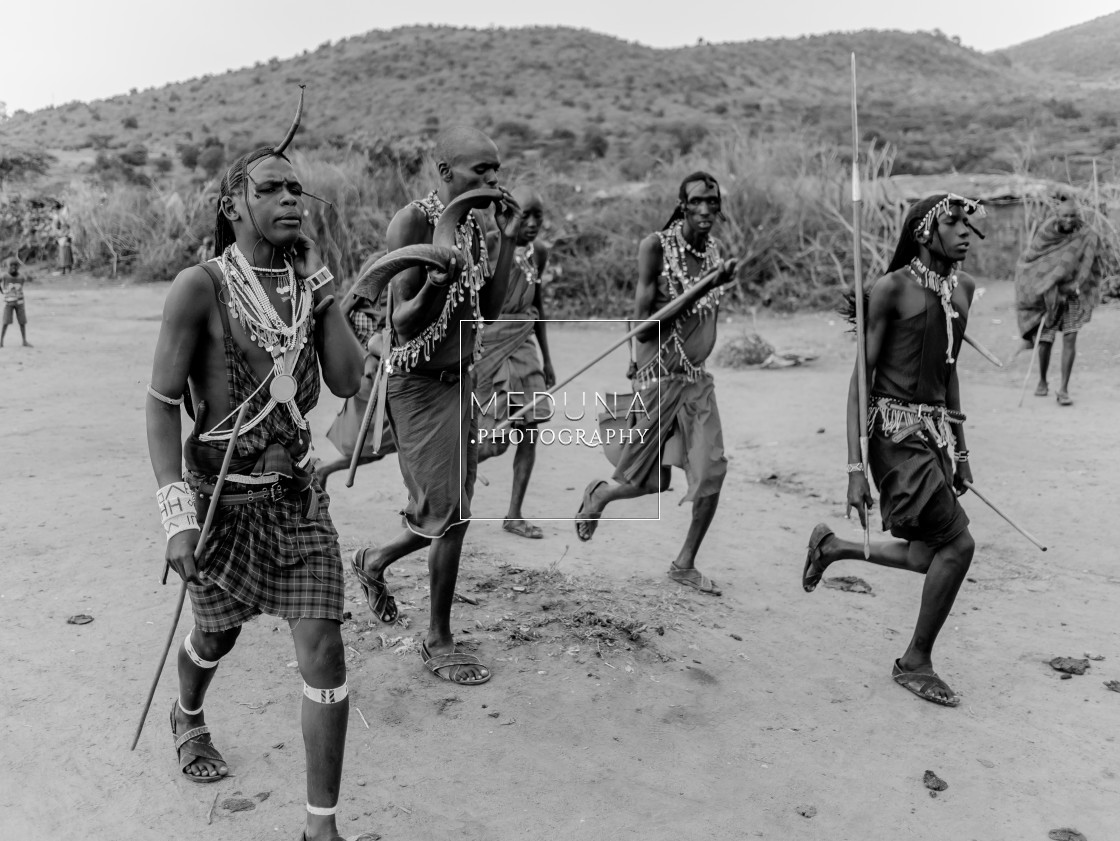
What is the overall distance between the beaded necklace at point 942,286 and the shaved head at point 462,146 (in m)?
1.75

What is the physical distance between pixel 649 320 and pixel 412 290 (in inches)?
40.7

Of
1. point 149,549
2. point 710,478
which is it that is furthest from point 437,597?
point 149,549

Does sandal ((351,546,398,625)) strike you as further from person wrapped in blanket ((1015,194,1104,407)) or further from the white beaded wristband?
person wrapped in blanket ((1015,194,1104,407))

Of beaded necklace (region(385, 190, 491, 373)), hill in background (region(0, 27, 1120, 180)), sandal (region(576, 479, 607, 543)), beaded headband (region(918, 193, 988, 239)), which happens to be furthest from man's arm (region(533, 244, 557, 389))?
hill in background (region(0, 27, 1120, 180))

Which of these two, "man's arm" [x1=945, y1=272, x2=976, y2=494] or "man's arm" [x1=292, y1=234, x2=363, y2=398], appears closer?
"man's arm" [x1=292, y1=234, x2=363, y2=398]

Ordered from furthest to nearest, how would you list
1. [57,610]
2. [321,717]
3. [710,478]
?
[710,478] → [57,610] → [321,717]

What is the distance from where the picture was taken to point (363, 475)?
732 cm

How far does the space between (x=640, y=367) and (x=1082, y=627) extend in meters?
2.47

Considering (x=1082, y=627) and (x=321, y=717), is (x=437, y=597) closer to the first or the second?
(x=321, y=717)

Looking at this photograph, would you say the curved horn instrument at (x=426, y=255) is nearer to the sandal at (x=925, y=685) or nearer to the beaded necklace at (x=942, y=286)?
the beaded necklace at (x=942, y=286)

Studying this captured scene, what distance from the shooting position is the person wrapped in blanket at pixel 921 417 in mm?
4023

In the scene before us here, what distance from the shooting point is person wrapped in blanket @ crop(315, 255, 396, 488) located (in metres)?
4.79

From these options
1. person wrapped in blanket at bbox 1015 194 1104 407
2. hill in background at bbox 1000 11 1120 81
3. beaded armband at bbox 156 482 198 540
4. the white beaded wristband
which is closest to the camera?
beaded armband at bbox 156 482 198 540

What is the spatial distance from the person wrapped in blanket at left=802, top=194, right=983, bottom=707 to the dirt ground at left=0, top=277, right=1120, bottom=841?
0.43 m
